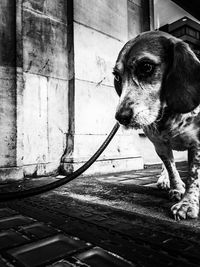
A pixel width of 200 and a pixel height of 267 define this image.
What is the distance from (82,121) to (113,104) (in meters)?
0.83

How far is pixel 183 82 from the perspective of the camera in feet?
5.07

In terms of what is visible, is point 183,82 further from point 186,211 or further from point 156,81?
point 186,211

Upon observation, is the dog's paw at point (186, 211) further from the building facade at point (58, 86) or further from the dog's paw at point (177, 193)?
the building facade at point (58, 86)

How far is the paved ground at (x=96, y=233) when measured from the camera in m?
1.04

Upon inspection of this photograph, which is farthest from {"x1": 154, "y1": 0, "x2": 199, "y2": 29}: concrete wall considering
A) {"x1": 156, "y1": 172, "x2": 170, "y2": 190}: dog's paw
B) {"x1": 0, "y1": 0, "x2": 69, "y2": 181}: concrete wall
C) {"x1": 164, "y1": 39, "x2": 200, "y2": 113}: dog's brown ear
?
{"x1": 164, "y1": 39, "x2": 200, "y2": 113}: dog's brown ear

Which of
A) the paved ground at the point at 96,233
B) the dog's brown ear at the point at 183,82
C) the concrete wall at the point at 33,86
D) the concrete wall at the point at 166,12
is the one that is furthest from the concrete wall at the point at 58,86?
the dog's brown ear at the point at 183,82

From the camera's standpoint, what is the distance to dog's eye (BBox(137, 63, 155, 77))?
5.20ft

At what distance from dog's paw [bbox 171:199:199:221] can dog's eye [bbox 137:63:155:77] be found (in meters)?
0.90

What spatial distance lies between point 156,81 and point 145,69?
11cm

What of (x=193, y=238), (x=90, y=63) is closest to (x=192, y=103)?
(x=193, y=238)

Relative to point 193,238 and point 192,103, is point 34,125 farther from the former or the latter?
point 193,238

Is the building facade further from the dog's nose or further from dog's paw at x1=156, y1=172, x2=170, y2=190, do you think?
the dog's nose

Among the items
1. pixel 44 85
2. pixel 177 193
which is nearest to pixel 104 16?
pixel 44 85

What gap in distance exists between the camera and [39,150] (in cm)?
352
